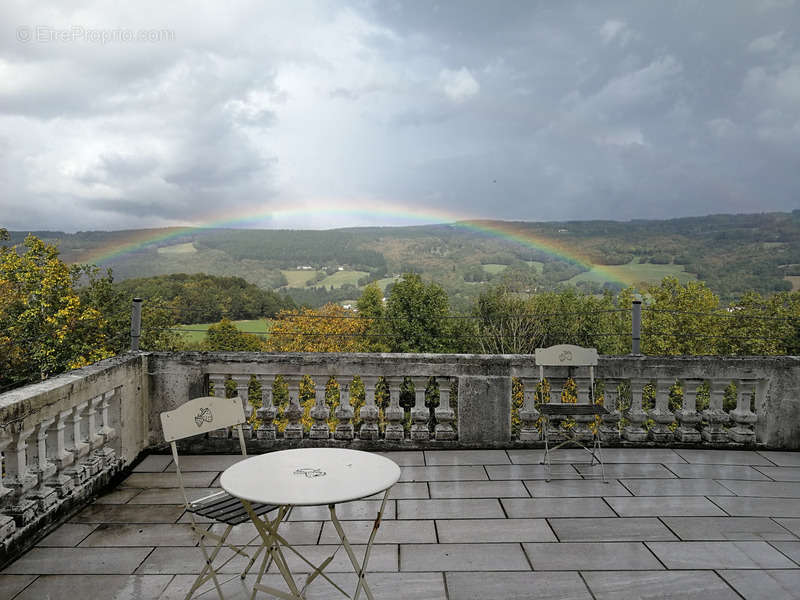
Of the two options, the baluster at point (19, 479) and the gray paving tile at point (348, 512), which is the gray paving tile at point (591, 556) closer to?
the gray paving tile at point (348, 512)

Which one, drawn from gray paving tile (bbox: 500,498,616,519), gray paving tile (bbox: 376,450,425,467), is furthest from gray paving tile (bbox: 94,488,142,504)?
gray paving tile (bbox: 500,498,616,519)

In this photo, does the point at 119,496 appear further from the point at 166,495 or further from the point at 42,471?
the point at 42,471

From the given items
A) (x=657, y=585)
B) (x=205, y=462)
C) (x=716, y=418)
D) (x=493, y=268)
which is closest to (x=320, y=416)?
(x=205, y=462)

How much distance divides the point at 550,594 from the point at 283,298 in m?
36.1

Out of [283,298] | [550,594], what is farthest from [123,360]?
[283,298]

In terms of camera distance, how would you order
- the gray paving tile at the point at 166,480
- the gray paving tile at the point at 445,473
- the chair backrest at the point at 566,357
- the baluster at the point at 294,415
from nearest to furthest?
the gray paving tile at the point at 166,480
the gray paving tile at the point at 445,473
the chair backrest at the point at 566,357
the baluster at the point at 294,415

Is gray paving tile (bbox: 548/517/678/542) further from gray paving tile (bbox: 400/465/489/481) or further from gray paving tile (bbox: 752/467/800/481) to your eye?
gray paving tile (bbox: 752/467/800/481)

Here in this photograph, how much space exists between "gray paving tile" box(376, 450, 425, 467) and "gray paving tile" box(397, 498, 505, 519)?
75 centimetres

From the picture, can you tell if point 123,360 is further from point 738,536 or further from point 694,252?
point 694,252

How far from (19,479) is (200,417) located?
3.48 ft

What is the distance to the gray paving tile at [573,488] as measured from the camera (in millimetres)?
3957

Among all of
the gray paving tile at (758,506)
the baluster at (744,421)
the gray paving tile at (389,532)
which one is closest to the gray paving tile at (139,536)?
the gray paving tile at (389,532)

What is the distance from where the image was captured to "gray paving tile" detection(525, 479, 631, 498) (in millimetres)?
3957

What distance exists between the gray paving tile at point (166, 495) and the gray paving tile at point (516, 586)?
5.94 ft
